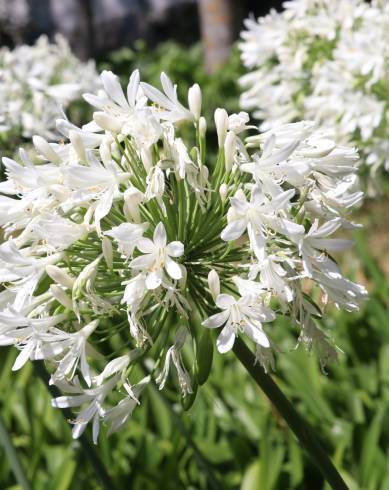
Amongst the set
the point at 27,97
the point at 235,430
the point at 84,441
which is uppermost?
the point at 27,97

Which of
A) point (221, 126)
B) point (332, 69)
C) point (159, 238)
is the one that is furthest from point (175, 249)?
point (332, 69)

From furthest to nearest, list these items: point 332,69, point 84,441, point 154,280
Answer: point 332,69 < point 84,441 < point 154,280

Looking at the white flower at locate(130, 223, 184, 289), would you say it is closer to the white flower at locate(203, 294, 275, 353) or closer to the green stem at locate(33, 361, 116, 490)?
the white flower at locate(203, 294, 275, 353)

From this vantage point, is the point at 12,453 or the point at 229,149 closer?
the point at 229,149

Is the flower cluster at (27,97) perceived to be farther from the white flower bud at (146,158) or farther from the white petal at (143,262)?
the white petal at (143,262)

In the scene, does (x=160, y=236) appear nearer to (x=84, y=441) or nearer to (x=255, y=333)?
(x=255, y=333)

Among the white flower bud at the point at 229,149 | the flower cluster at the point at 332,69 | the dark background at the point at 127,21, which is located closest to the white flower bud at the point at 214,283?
the white flower bud at the point at 229,149

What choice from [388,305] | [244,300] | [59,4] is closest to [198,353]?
[244,300]
